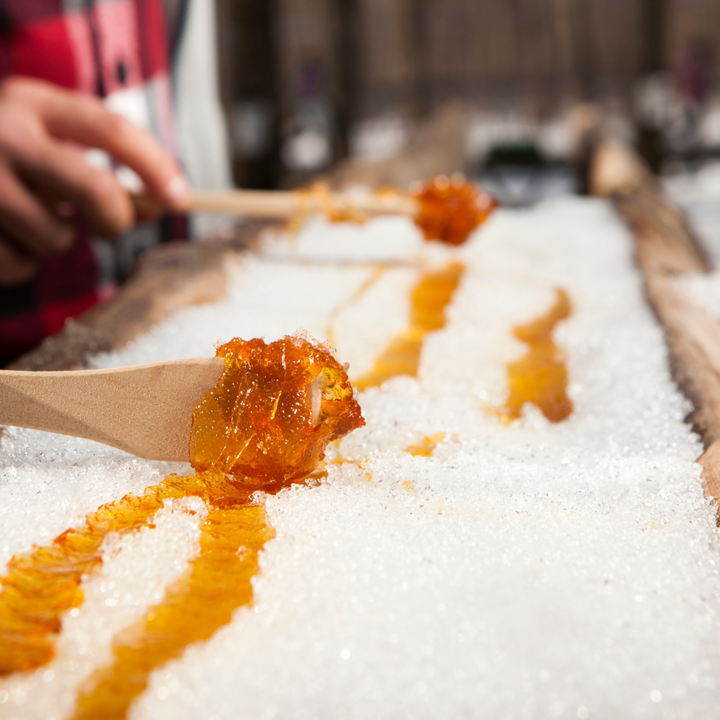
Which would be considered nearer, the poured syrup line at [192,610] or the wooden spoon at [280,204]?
the poured syrup line at [192,610]

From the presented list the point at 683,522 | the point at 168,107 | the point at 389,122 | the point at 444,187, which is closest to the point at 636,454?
the point at 683,522

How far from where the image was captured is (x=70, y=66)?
1421mm

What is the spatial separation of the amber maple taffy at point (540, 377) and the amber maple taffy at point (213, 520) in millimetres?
283

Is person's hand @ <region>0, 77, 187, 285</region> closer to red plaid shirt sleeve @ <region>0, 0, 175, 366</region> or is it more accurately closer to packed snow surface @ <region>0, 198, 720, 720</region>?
red plaid shirt sleeve @ <region>0, 0, 175, 366</region>

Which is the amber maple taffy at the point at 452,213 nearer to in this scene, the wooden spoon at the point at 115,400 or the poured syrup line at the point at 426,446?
the poured syrup line at the point at 426,446

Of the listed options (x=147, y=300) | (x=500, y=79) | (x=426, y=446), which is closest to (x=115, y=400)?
(x=426, y=446)

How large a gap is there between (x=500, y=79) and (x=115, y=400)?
4851mm

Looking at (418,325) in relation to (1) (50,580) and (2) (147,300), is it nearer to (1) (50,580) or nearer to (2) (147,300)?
(2) (147,300)

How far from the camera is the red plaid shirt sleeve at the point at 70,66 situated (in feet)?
4.39

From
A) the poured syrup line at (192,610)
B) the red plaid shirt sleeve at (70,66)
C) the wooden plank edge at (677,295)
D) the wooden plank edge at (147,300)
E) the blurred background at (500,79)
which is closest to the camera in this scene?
the poured syrup line at (192,610)

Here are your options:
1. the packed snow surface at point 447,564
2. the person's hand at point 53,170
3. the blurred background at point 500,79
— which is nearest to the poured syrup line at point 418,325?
the packed snow surface at point 447,564

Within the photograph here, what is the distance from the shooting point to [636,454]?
2.23 feet

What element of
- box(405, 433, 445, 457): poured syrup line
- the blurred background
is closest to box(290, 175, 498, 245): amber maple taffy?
box(405, 433, 445, 457): poured syrup line

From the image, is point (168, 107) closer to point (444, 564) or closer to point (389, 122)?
point (444, 564)
